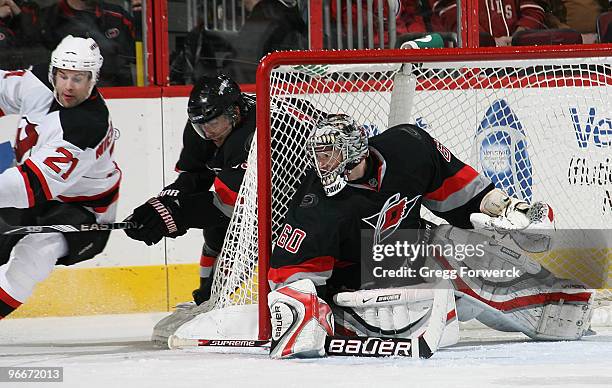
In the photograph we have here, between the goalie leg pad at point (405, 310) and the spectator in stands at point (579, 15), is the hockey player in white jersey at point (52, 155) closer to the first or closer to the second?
the goalie leg pad at point (405, 310)

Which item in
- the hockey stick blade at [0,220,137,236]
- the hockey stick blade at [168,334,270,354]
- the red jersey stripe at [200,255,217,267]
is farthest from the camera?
the red jersey stripe at [200,255,217,267]

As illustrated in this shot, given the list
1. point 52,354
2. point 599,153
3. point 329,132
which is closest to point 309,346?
point 329,132

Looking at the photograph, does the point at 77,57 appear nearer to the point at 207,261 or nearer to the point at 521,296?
the point at 207,261

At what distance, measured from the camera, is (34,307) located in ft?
15.6

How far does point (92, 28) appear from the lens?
4785 mm

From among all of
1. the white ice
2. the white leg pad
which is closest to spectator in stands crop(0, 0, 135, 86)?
the white leg pad

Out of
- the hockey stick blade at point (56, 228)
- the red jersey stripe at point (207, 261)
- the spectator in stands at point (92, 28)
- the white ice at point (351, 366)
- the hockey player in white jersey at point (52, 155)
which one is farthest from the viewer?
the spectator in stands at point (92, 28)

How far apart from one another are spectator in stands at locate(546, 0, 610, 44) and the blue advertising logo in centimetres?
80

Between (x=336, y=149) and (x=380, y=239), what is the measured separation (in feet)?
1.02

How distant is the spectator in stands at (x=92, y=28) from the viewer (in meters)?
4.73

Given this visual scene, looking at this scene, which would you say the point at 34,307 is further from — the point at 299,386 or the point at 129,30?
the point at 299,386

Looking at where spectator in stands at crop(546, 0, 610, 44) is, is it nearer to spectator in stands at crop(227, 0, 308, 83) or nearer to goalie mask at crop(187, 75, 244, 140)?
spectator in stands at crop(227, 0, 308, 83)

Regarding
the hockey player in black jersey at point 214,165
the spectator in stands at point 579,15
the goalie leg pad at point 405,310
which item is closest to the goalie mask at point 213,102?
the hockey player in black jersey at point 214,165

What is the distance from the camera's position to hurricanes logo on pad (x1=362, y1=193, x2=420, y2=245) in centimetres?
363
